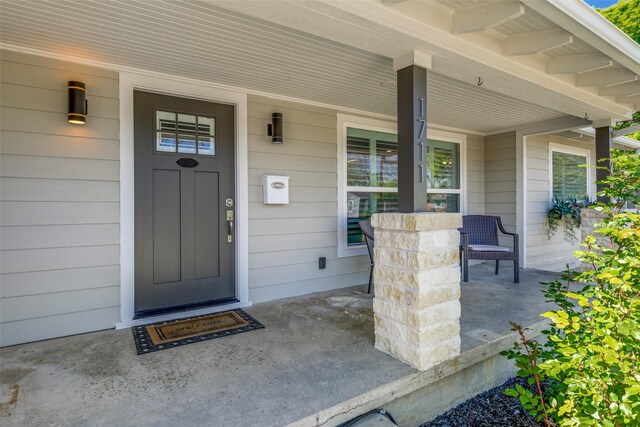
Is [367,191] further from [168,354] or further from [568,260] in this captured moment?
[568,260]

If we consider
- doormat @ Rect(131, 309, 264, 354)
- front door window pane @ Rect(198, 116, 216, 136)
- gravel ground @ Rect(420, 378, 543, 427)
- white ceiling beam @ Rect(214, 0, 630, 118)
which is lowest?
gravel ground @ Rect(420, 378, 543, 427)

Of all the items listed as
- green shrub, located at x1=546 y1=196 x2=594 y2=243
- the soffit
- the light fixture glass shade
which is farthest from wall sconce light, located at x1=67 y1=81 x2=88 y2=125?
green shrub, located at x1=546 y1=196 x2=594 y2=243

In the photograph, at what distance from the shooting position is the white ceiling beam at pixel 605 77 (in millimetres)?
3109

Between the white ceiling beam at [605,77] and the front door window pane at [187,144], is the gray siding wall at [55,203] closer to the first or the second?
the front door window pane at [187,144]

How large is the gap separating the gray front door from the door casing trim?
0.22ft

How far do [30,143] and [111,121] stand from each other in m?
0.56

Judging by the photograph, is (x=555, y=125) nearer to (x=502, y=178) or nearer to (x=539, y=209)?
(x=502, y=178)

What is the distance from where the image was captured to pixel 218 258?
11.0 ft

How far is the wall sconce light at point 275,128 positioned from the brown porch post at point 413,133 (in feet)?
4.95

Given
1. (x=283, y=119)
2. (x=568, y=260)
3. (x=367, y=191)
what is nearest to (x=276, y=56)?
(x=283, y=119)

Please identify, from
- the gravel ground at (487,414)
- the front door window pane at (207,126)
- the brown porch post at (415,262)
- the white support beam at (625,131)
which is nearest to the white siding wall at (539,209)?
the white support beam at (625,131)

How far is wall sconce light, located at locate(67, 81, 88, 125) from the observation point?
8.55ft

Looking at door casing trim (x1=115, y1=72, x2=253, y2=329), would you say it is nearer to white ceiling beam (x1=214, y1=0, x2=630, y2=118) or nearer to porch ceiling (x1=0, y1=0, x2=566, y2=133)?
porch ceiling (x1=0, y1=0, x2=566, y2=133)

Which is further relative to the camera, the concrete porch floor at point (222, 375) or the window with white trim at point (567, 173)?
the window with white trim at point (567, 173)
